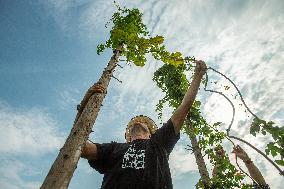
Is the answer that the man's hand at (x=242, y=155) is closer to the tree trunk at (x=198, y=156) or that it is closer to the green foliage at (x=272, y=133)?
the tree trunk at (x=198, y=156)

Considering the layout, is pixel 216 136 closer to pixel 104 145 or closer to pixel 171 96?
pixel 171 96

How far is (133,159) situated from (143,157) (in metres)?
0.14

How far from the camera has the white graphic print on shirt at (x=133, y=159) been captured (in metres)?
3.43

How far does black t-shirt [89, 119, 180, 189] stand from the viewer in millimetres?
3230

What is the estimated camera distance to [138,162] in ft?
11.4

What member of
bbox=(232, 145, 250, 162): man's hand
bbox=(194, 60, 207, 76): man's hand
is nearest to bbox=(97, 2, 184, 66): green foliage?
bbox=(194, 60, 207, 76): man's hand

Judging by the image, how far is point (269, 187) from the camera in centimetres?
691

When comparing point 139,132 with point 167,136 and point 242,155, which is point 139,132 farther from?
point 242,155

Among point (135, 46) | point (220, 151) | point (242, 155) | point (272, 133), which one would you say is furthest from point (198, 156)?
point (272, 133)

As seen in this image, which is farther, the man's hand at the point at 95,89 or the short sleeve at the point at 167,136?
the man's hand at the point at 95,89

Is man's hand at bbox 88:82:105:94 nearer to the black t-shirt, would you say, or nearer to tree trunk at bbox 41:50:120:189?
tree trunk at bbox 41:50:120:189

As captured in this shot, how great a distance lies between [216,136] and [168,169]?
24.1 ft

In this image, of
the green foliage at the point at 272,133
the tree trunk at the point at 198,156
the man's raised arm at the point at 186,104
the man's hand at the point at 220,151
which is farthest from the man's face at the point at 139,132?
the man's hand at the point at 220,151

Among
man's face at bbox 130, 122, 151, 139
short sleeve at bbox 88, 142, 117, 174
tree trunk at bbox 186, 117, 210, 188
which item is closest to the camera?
short sleeve at bbox 88, 142, 117, 174
